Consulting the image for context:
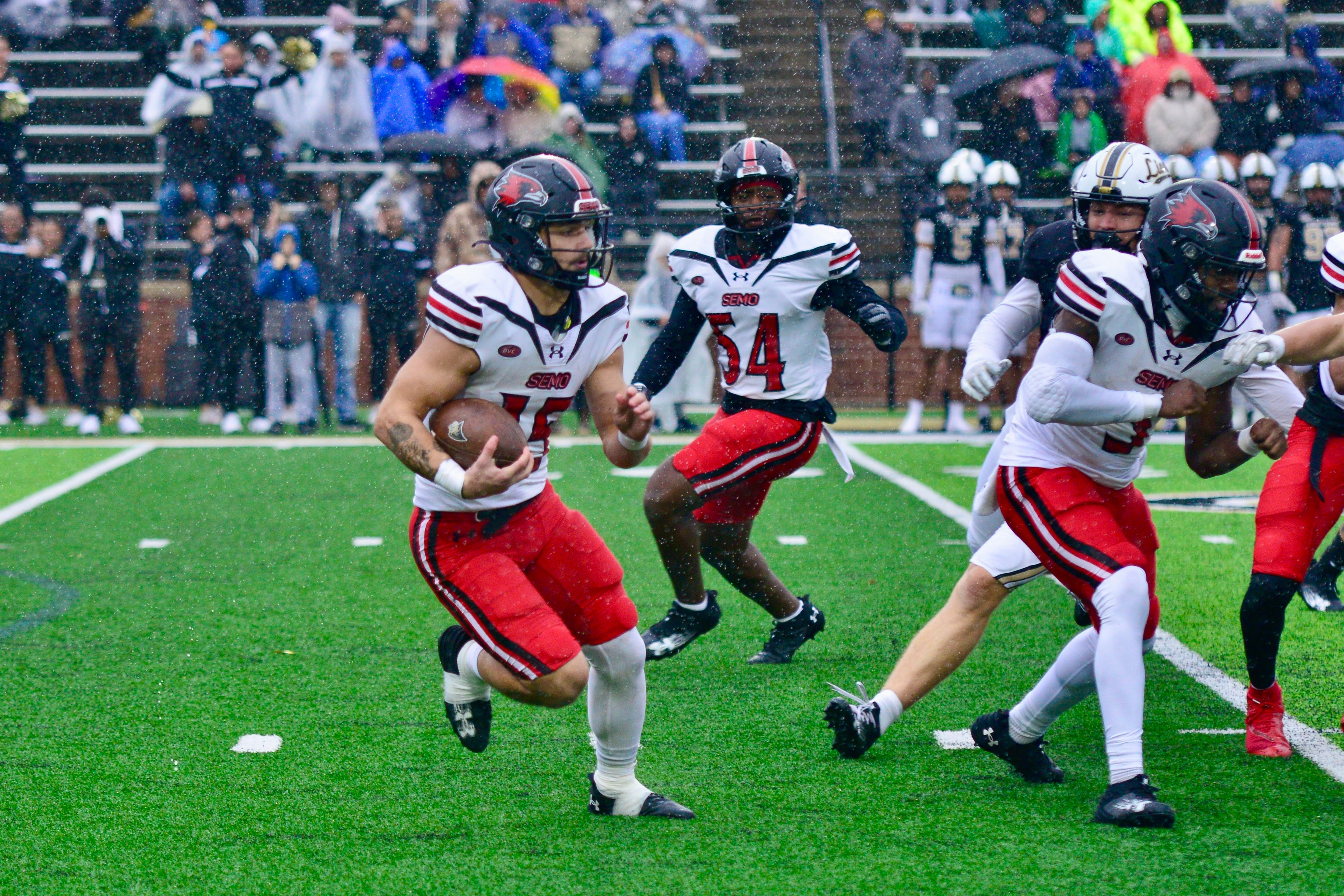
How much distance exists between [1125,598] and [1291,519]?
0.92 m

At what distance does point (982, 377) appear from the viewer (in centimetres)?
413

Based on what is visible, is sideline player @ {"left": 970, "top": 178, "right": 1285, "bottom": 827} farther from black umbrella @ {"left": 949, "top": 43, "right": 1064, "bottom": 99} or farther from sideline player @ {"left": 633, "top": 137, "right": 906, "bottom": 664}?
black umbrella @ {"left": 949, "top": 43, "right": 1064, "bottom": 99}

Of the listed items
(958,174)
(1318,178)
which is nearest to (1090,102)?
(958,174)

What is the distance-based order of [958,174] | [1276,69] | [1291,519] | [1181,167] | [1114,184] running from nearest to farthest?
[1291,519] → [1114,184] → [958,174] → [1181,167] → [1276,69]

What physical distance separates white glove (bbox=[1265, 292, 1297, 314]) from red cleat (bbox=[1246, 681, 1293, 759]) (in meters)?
9.08

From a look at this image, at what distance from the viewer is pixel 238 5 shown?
17969mm

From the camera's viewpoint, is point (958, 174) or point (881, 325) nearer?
point (881, 325)

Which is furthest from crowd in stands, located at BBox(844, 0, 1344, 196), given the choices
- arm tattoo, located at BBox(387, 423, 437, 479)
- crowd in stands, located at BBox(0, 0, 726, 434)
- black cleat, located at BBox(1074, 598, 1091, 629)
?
arm tattoo, located at BBox(387, 423, 437, 479)

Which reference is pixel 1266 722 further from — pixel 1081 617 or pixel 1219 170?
pixel 1219 170

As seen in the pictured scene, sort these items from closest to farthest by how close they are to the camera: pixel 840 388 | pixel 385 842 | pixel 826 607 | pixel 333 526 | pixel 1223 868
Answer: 1. pixel 1223 868
2. pixel 385 842
3. pixel 826 607
4. pixel 333 526
5. pixel 840 388

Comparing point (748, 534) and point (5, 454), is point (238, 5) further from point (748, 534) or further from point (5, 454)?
point (748, 534)

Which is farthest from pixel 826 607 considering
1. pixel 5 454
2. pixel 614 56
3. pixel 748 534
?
pixel 614 56

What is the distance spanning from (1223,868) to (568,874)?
1.42 meters

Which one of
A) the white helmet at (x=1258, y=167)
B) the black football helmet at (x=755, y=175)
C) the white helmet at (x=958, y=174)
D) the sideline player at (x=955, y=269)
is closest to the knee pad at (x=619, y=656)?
the black football helmet at (x=755, y=175)
